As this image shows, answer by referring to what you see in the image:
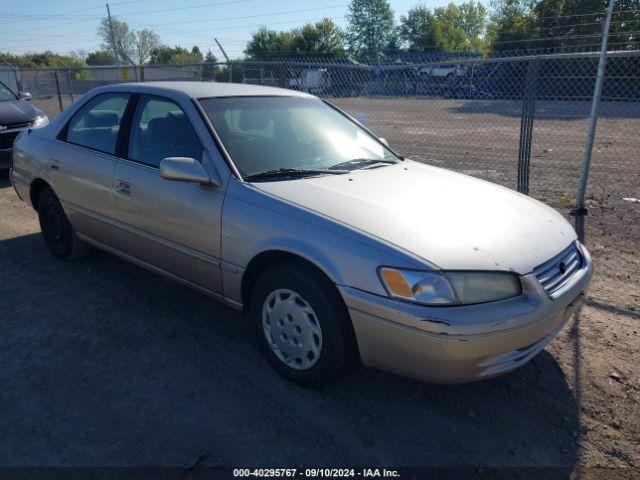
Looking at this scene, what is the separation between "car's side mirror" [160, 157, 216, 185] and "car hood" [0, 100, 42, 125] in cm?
689

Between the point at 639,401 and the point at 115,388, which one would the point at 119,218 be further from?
the point at 639,401

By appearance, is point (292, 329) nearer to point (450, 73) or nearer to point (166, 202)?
point (166, 202)

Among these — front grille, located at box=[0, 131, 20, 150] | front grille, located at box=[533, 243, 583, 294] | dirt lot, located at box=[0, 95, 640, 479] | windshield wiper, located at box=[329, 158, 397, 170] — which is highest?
windshield wiper, located at box=[329, 158, 397, 170]

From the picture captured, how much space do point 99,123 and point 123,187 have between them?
86 centimetres

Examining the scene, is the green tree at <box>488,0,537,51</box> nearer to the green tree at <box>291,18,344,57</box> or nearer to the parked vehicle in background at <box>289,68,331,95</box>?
the parked vehicle in background at <box>289,68,331,95</box>

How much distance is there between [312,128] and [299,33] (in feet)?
213

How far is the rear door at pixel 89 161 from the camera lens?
4.04m

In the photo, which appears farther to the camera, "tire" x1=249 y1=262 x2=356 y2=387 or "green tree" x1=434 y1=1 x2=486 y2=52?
"green tree" x1=434 y1=1 x2=486 y2=52

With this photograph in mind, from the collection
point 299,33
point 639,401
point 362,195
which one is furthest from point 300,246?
point 299,33

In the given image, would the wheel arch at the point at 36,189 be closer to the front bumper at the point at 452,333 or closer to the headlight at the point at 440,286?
the front bumper at the point at 452,333

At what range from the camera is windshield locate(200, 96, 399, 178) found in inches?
134

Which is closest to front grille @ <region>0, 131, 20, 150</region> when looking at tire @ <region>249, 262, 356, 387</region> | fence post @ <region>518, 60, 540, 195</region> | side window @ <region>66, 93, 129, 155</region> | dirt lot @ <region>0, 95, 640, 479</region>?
side window @ <region>66, 93, 129, 155</region>

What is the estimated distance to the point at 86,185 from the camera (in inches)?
165

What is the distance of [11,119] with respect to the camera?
8.58 metres
